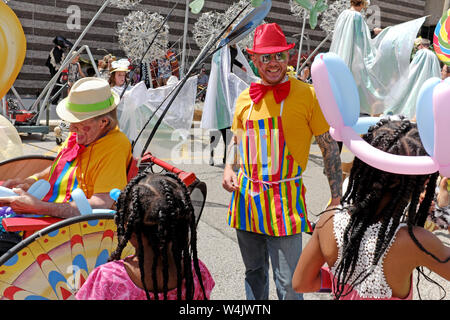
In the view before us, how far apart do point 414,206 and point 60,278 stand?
157 cm

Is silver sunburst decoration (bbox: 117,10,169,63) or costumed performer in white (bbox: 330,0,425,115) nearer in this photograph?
costumed performer in white (bbox: 330,0,425,115)

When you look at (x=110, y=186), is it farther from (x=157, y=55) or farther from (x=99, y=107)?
(x=157, y=55)

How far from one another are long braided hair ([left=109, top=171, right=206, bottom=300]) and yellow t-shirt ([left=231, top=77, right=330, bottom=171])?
3.41 feet

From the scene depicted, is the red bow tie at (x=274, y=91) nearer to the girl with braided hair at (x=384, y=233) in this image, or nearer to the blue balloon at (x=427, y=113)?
the girl with braided hair at (x=384, y=233)

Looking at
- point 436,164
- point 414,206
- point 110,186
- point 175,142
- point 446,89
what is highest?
point 446,89

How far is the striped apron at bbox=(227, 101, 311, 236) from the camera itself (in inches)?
102

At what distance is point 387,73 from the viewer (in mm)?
6742

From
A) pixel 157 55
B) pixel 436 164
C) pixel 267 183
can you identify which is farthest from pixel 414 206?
pixel 157 55

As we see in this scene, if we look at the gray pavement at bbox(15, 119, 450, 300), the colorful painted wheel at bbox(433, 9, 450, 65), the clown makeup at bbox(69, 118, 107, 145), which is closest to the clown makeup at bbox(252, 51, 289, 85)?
the gray pavement at bbox(15, 119, 450, 300)

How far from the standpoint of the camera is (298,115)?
8.59 feet

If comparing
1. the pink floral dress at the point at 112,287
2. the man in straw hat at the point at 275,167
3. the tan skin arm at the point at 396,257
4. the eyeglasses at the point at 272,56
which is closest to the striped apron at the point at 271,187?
the man in straw hat at the point at 275,167

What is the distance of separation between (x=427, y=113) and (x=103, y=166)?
1800 millimetres

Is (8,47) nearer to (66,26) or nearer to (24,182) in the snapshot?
(24,182)

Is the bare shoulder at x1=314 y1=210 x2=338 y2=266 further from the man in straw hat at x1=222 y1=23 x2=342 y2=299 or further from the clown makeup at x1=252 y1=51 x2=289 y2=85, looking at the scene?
the clown makeup at x1=252 y1=51 x2=289 y2=85
